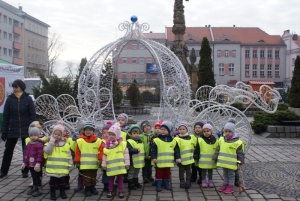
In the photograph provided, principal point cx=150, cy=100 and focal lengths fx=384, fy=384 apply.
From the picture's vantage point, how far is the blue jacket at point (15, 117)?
7.17 m

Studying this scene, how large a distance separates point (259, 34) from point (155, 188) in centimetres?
6791

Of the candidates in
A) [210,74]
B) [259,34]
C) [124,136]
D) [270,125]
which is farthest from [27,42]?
[124,136]

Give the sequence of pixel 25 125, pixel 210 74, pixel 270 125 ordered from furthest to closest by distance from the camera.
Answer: pixel 210 74 → pixel 270 125 → pixel 25 125

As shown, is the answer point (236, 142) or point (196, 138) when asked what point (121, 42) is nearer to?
point (196, 138)

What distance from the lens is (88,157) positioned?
19.9 feet

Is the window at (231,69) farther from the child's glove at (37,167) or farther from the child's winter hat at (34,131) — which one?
the child's glove at (37,167)

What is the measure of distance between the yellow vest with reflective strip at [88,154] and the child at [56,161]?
0.24m

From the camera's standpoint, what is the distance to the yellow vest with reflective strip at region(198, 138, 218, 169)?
6551mm

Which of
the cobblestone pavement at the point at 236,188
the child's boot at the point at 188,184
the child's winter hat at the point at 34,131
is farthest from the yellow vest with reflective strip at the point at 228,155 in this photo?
the child's winter hat at the point at 34,131

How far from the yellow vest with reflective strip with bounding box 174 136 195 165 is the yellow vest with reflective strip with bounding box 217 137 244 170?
1.56 feet

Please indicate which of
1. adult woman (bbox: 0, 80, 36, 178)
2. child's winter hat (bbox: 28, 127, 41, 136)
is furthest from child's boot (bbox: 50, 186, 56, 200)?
adult woman (bbox: 0, 80, 36, 178)

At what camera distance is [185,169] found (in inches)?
259

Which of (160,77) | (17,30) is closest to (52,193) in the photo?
(160,77)

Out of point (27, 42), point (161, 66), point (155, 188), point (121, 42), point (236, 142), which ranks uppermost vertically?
point (27, 42)
